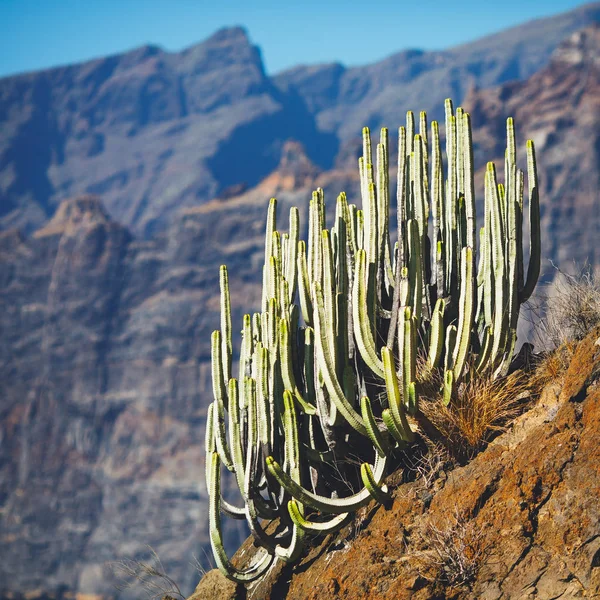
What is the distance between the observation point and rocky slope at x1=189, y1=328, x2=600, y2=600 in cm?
570

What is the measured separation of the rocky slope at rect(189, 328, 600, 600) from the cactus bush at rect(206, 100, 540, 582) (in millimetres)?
326

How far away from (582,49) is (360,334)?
16695cm

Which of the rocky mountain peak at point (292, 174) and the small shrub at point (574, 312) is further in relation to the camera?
the rocky mountain peak at point (292, 174)

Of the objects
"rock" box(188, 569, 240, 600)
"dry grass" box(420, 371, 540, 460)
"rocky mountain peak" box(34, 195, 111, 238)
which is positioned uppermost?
"rocky mountain peak" box(34, 195, 111, 238)

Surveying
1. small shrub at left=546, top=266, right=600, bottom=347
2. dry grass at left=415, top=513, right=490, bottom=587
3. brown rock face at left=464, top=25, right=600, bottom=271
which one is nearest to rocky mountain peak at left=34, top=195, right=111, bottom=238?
brown rock face at left=464, top=25, right=600, bottom=271

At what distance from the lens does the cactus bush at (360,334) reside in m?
6.73

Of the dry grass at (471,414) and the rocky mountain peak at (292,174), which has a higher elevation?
the rocky mountain peak at (292,174)

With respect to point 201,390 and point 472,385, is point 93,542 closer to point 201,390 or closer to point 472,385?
point 201,390

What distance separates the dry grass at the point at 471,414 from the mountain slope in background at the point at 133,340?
116009 millimetres

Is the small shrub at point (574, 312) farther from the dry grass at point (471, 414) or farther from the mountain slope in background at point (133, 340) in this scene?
the mountain slope in background at point (133, 340)

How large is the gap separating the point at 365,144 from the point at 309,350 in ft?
6.12

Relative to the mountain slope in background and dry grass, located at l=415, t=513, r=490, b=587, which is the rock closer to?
dry grass, located at l=415, t=513, r=490, b=587

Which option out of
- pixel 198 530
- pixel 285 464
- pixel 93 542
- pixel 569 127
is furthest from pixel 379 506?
pixel 569 127

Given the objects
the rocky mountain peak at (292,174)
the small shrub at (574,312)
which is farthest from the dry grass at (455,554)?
the rocky mountain peak at (292,174)
